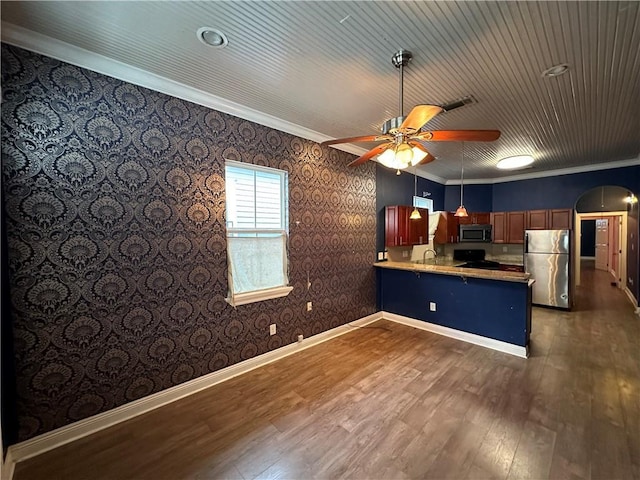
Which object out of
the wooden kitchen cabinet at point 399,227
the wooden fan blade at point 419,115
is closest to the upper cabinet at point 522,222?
the wooden kitchen cabinet at point 399,227

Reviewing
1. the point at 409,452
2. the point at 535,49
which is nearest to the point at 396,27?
the point at 535,49

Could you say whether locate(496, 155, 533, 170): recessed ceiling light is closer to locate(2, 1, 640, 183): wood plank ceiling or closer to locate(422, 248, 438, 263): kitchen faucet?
locate(2, 1, 640, 183): wood plank ceiling

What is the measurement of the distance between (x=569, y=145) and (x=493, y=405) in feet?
13.5

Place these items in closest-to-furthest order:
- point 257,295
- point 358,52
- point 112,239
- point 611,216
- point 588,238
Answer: point 358,52, point 112,239, point 257,295, point 611,216, point 588,238

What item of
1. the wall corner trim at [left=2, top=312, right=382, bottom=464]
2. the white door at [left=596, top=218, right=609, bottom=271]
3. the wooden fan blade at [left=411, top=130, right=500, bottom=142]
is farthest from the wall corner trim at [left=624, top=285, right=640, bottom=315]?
the wall corner trim at [left=2, top=312, right=382, bottom=464]

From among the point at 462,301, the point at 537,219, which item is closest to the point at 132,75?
the point at 462,301

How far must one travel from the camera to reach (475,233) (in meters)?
6.41

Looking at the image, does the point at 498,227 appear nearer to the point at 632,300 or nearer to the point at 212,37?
the point at 632,300

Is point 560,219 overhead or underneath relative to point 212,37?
underneath

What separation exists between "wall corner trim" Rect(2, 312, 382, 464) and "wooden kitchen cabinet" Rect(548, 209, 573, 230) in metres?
5.82

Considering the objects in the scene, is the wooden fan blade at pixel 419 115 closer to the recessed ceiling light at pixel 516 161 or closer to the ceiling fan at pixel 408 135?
the ceiling fan at pixel 408 135

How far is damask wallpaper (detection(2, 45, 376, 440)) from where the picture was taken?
1.80m

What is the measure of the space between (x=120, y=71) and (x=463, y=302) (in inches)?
176

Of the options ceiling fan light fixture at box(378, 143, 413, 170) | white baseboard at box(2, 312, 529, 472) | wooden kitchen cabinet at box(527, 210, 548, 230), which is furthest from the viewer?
wooden kitchen cabinet at box(527, 210, 548, 230)
